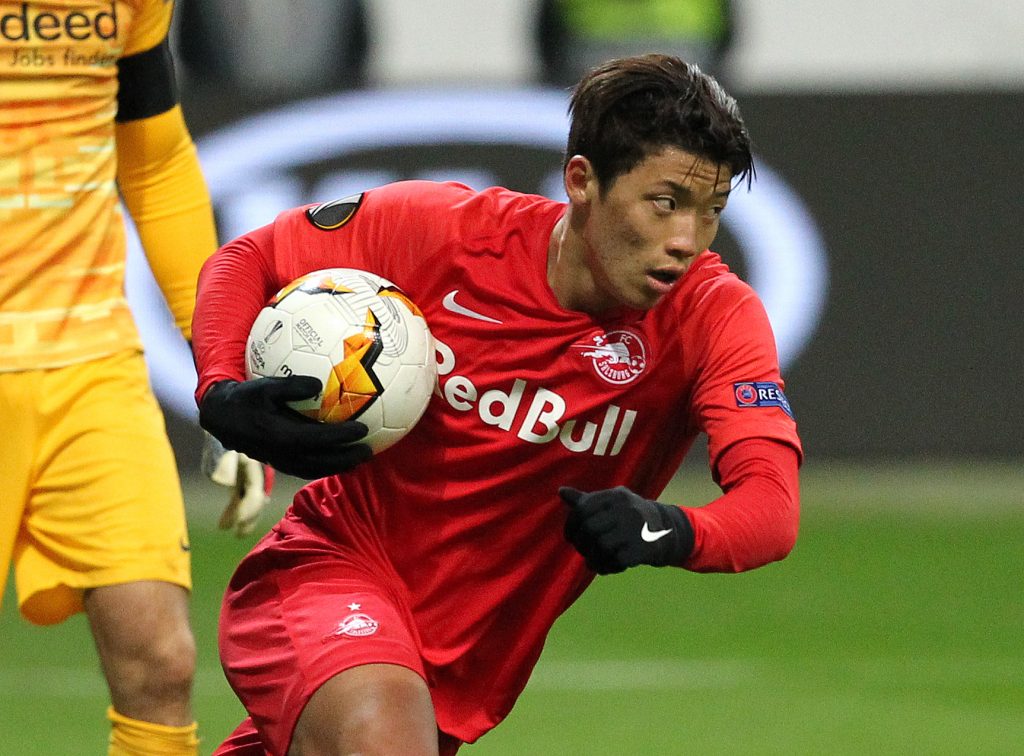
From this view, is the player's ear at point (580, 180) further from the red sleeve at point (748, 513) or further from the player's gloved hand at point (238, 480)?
the player's gloved hand at point (238, 480)

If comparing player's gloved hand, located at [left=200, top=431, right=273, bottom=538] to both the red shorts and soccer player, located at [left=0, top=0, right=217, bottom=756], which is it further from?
the red shorts

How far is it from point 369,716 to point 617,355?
87 cm

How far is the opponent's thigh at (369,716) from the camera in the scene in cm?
346

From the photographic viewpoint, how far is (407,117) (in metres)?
9.59

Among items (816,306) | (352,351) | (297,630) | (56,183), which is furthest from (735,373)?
(816,306)

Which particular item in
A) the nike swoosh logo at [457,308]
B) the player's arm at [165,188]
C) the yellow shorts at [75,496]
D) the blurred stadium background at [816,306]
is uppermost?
the nike swoosh logo at [457,308]

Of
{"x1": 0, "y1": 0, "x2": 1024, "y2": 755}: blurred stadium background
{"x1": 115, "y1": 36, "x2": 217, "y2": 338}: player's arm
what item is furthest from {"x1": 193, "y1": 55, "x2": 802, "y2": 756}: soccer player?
{"x1": 0, "y1": 0, "x2": 1024, "y2": 755}: blurred stadium background

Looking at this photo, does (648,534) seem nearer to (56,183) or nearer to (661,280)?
(661,280)

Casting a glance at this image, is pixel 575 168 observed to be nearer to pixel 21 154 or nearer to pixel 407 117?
pixel 21 154

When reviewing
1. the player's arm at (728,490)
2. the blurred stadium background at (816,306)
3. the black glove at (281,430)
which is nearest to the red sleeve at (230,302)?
the black glove at (281,430)

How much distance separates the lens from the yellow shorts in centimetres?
420

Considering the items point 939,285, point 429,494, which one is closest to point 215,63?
point 939,285

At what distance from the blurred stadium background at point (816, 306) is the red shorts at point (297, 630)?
296 cm

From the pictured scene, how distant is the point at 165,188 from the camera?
462 centimetres
